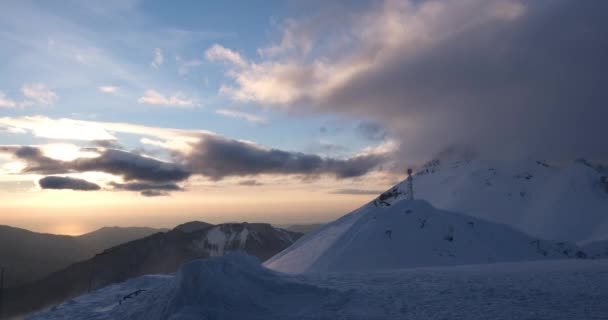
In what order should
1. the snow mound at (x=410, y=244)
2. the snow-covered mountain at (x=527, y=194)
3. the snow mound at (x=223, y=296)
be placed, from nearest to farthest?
1. the snow mound at (x=223, y=296)
2. the snow mound at (x=410, y=244)
3. the snow-covered mountain at (x=527, y=194)

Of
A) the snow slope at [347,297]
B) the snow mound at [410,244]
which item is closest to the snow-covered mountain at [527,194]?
the snow mound at [410,244]

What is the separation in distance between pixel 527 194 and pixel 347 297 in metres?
175

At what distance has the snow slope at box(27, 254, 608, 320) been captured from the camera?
57.4 feet

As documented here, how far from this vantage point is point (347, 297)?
1947 cm

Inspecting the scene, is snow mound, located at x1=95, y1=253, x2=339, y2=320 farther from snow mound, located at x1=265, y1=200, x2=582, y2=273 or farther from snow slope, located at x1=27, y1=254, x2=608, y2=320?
snow mound, located at x1=265, y1=200, x2=582, y2=273

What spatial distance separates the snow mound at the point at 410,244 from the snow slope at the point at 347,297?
41.6 feet

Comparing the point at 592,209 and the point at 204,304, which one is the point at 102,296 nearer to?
the point at 204,304

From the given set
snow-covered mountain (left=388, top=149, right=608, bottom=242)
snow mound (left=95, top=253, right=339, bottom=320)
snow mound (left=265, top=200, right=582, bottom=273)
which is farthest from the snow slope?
snow-covered mountain (left=388, top=149, right=608, bottom=242)

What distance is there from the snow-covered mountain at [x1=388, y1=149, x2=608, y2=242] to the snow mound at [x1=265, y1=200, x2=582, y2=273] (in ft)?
324

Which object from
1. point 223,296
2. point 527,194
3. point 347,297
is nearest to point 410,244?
point 347,297

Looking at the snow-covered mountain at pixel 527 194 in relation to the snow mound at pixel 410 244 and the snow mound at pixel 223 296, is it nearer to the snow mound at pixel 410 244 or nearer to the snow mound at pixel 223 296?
Answer: the snow mound at pixel 410 244

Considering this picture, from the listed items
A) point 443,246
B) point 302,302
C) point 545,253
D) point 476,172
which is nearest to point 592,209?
point 476,172

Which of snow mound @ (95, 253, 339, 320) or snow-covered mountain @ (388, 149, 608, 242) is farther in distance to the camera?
snow-covered mountain @ (388, 149, 608, 242)

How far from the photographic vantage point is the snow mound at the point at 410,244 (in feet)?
122
